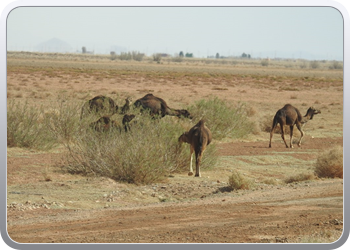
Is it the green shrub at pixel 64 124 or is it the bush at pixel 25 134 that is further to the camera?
the green shrub at pixel 64 124

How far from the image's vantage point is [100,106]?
1812cm

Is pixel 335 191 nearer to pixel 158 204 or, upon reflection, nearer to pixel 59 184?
pixel 158 204

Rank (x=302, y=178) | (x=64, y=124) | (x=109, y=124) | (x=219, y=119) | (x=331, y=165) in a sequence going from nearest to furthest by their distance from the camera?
(x=302, y=178) → (x=331, y=165) → (x=109, y=124) → (x=64, y=124) → (x=219, y=119)

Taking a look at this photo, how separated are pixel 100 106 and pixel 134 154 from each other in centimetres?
528

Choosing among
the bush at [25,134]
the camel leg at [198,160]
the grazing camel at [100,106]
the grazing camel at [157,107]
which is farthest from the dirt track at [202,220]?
the bush at [25,134]

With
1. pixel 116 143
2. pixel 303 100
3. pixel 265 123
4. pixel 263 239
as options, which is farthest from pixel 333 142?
pixel 303 100

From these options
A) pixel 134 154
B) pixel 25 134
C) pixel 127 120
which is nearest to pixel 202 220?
pixel 134 154

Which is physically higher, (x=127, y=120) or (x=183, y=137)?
(x=127, y=120)

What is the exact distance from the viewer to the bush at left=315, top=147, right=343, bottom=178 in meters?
14.4

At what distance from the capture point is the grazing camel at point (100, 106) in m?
17.5

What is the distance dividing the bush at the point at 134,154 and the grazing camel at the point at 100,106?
272 centimetres

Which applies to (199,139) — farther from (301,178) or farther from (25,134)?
(25,134)

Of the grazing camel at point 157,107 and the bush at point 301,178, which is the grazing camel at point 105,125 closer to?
the grazing camel at point 157,107

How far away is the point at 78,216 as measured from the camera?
9.52 meters
